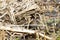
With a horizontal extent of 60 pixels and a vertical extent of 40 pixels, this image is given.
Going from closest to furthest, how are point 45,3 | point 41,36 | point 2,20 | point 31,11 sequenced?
point 41,36 < point 2,20 < point 31,11 < point 45,3

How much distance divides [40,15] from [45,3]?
39cm

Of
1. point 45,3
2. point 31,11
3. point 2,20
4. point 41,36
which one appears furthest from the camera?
point 45,3

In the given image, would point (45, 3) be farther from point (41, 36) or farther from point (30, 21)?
point (41, 36)

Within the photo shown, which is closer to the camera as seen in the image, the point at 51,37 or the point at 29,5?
the point at 51,37

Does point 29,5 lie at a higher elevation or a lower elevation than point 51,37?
higher

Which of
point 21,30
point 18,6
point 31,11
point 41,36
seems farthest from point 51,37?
point 18,6

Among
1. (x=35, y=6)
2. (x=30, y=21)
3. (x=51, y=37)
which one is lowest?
(x=51, y=37)

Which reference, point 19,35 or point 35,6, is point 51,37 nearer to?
point 19,35

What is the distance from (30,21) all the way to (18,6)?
1.43ft

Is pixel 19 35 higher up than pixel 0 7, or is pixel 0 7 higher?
pixel 0 7

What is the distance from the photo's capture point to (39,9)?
331 cm

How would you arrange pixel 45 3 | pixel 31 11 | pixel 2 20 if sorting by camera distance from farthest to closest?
1. pixel 45 3
2. pixel 31 11
3. pixel 2 20

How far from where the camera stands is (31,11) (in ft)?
10.7

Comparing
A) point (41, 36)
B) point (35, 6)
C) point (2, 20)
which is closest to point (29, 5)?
point (35, 6)
